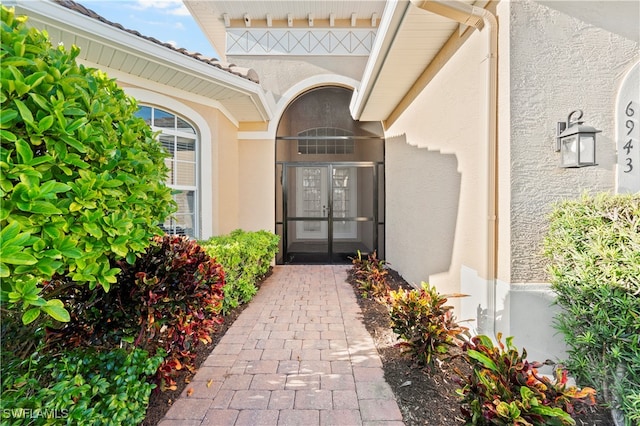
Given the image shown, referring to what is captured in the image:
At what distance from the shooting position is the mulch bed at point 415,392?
239 cm

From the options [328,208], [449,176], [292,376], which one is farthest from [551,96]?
[328,208]

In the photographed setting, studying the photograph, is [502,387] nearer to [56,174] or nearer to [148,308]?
[148,308]

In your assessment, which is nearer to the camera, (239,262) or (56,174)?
(56,174)

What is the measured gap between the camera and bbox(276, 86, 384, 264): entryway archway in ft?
28.0

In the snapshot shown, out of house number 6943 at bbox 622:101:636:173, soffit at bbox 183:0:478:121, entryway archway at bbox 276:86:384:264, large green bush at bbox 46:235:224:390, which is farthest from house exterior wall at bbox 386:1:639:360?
entryway archway at bbox 276:86:384:264

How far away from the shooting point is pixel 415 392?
272 cm

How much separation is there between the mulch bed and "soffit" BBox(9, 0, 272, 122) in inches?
167

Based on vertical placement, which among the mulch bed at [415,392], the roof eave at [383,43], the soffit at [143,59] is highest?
the roof eave at [383,43]

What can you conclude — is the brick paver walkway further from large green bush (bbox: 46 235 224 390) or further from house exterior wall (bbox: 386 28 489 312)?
house exterior wall (bbox: 386 28 489 312)

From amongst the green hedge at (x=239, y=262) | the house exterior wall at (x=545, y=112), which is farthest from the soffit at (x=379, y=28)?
the green hedge at (x=239, y=262)

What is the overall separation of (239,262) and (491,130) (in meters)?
4.27

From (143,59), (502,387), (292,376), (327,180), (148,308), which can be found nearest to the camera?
(502,387)

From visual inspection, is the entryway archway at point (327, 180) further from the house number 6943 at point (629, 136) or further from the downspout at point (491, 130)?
the house number 6943 at point (629, 136)

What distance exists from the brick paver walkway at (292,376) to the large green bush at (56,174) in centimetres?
160
